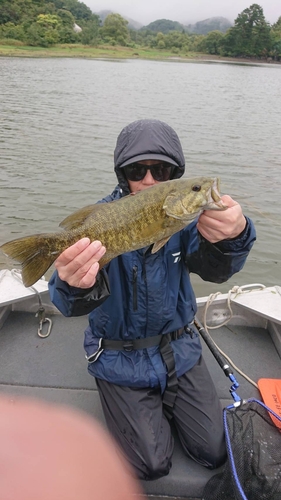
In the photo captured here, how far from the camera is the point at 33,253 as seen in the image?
2545mm

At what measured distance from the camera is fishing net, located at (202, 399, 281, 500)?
8.19 ft

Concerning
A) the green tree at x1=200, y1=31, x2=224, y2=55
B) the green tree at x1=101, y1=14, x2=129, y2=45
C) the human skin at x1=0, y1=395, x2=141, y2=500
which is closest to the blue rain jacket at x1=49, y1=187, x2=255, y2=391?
the human skin at x1=0, y1=395, x2=141, y2=500

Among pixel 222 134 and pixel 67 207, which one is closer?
pixel 67 207

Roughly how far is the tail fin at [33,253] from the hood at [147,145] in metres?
0.88

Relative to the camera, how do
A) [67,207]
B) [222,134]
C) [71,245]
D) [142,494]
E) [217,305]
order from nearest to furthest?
[71,245], [142,494], [217,305], [67,207], [222,134]

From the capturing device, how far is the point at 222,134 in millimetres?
17688

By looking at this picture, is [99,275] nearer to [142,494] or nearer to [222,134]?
[142,494]

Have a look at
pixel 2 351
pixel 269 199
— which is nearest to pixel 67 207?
pixel 269 199

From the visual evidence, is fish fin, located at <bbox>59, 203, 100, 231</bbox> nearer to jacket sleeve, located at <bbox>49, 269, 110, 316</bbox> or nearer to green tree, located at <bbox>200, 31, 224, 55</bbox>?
→ jacket sleeve, located at <bbox>49, 269, 110, 316</bbox>

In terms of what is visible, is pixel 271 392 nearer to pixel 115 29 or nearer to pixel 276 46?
pixel 276 46

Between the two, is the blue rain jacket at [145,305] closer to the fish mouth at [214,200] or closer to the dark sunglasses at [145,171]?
the dark sunglasses at [145,171]

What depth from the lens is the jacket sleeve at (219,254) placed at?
269 cm

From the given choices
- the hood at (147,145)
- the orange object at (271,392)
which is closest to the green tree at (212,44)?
the hood at (147,145)

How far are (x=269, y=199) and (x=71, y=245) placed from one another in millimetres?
9238
